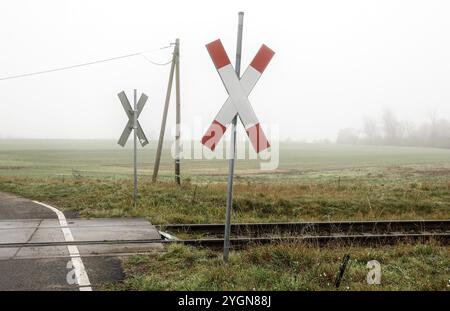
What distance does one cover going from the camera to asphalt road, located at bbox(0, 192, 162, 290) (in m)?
6.00

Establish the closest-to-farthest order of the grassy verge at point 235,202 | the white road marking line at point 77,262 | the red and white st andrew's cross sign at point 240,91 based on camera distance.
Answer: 1. the red and white st andrew's cross sign at point 240,91
2. the white road marking line at point 77,262
3. the grassy verge at point 235,202

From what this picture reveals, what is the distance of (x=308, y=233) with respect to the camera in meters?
10.7

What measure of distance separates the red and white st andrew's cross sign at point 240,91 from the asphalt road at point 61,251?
2798 mm

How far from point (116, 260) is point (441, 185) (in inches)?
667

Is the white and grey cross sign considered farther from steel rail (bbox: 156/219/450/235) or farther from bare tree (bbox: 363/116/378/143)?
bare tree (bbox: 363/116/378/143)

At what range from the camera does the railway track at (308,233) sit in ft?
28.7

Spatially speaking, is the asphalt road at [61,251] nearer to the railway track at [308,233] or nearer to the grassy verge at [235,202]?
the railway track at [308,233]

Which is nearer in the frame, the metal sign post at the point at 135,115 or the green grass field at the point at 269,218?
the green grass field at the point at 269,218

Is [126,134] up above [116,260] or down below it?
above

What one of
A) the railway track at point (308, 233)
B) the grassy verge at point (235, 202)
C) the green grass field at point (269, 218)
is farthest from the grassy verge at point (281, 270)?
the grassy verge at point (235, 202)

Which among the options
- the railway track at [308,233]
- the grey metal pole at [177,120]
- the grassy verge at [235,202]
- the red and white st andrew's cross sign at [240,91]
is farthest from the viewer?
the grey metal pole at [177,120]
